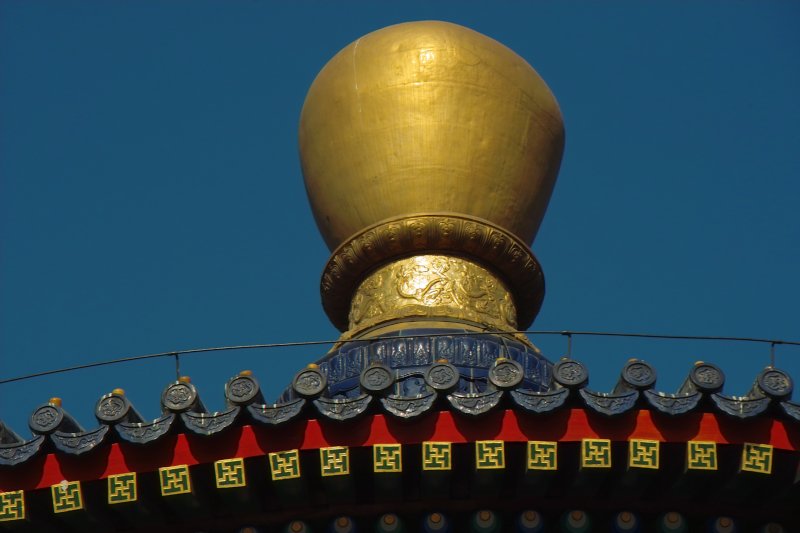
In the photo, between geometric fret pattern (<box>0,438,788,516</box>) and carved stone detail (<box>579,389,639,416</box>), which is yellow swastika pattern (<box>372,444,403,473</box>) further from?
carved stone detail (<box>579,389,639,416</box>)

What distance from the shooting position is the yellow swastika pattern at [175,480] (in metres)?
12.7

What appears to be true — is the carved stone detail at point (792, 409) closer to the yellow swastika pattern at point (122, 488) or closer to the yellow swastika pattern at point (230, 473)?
the yellow swastika pattern at point (230, 473)

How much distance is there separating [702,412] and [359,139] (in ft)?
19.5

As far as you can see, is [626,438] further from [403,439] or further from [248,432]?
[248,432]

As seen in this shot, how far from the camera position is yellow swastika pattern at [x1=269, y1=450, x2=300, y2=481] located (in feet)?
41.4

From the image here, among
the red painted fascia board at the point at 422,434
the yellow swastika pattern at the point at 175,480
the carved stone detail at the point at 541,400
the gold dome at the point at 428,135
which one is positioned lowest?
the yellow swastika pattern at the point at 175,480

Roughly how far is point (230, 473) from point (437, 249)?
506 centimetres

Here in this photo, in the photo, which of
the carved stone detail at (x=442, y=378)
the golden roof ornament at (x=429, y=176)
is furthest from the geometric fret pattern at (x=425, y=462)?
the golden roof ornament at (x=429, y=176)

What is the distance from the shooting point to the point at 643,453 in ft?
41.3

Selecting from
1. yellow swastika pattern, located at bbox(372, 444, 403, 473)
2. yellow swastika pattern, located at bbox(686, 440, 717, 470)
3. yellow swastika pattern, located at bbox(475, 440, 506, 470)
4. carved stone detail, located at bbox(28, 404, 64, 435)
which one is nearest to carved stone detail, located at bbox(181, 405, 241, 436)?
carved stone detail, located at bbox(28, 404, 64, 435)

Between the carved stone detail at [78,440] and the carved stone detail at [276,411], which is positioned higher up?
the carved stone detail at [276,411]

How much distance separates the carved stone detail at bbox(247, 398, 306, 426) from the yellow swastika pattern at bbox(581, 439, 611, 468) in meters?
1.78

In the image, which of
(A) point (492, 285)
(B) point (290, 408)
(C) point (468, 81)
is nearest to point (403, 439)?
(B) point (290, 408)

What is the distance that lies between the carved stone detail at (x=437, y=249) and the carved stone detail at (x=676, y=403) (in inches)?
192
